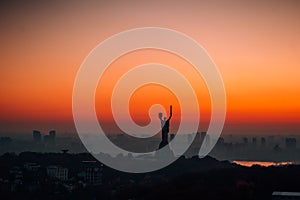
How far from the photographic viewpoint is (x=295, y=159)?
4353cm

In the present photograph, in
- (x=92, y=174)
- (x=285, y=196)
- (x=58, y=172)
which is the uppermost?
(x=58, y=172)

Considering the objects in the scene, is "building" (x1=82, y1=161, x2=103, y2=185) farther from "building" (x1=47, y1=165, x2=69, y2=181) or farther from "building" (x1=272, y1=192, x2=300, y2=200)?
"building" (x1=272, y1=192, x2=300, y2=200)

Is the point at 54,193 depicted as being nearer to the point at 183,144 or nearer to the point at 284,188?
the point at 284,188

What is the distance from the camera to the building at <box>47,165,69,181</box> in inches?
1109

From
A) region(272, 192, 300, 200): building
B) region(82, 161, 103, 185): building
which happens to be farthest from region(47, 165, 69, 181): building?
region(272, 192, 300, 200): building

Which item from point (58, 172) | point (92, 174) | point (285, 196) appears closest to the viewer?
point (285, 196)

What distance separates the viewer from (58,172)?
2920 cm

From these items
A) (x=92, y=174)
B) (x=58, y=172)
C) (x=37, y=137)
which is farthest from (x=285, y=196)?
(x=37, y=137)

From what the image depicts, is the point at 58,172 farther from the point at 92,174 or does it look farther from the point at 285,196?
the point at 285,196

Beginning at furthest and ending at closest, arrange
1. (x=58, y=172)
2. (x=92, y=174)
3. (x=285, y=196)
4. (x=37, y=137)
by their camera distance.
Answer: (x=37, y=137) < (x=58, y=172) < (x=92, y=174) < (x=285, y=196)

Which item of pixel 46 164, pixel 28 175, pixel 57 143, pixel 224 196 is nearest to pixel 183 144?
pixel 57 143

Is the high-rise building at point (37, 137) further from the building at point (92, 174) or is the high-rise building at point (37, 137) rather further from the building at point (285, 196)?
the building at point (285, 196)

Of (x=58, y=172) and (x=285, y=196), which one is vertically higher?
(x=58, y=172)

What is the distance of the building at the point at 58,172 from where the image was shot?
2816 centimetres
